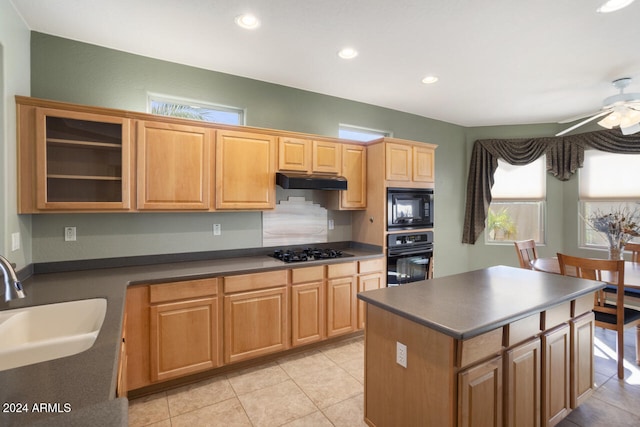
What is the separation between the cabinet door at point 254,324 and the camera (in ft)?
8.57

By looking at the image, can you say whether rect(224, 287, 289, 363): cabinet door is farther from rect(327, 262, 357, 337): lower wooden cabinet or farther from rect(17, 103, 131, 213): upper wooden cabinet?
rect(17, 103, 131, 213): upper wooden cabinet

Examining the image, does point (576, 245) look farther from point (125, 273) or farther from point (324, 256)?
point (125, 273)

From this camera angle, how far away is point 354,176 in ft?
11.9

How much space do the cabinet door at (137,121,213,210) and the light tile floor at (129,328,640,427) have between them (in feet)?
5.08

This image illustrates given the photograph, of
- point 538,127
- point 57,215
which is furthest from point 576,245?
point 57,215

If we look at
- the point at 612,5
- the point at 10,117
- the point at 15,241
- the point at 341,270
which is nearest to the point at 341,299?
the point at 341,270

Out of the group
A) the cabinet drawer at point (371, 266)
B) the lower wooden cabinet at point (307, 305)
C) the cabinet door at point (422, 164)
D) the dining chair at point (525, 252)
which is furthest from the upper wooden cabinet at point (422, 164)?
the lower wooden cabinet at point (307, 305)

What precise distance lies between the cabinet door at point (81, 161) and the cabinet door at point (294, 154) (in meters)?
1.34

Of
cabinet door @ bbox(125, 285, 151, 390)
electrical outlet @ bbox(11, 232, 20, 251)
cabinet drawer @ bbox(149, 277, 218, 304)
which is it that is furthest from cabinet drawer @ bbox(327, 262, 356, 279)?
electrical outlet @ bbox(11, 232, 20, 251)

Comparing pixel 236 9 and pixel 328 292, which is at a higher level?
pixel 236 9

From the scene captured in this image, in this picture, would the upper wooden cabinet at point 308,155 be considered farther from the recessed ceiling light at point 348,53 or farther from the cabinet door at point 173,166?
the recessed ceiling light at point 348,53

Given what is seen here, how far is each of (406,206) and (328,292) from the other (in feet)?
4.70

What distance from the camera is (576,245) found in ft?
15.2

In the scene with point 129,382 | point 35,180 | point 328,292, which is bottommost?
point 129,382
